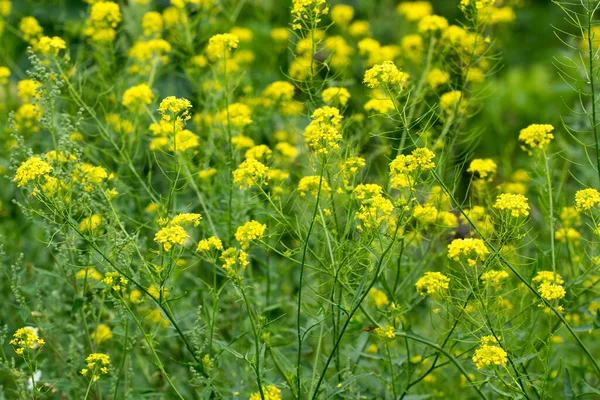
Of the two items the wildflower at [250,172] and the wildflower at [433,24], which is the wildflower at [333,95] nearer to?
the wildflower at [250,172]

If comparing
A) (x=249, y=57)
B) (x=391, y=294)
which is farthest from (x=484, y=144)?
(x=391, y=294)

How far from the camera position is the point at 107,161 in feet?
12.8

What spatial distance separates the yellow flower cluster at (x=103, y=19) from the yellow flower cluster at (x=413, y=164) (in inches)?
73.8

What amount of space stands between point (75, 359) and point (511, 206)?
1.76 meters

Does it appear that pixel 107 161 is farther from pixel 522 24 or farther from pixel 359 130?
pixel 522 24

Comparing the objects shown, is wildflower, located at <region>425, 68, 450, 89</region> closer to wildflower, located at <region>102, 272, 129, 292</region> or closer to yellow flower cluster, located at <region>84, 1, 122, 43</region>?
yellow flower cluster, located at <region>84, 1, 122, 43</region>

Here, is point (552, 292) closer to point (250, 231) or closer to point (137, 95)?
point (250, 231)

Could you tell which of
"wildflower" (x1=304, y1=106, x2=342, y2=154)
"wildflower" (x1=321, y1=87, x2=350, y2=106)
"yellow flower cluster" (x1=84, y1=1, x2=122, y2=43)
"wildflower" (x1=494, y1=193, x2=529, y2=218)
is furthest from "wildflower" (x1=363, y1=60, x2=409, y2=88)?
"yellow flower cluster" (x1=84, y1=1, x2=122, y2=43)

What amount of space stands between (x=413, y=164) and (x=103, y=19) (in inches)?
80.3

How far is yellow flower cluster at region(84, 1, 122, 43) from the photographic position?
3.61 m

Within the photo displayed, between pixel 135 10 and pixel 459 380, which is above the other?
pixel 135 10

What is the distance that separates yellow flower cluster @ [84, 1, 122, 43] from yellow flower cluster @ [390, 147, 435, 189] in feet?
6.15

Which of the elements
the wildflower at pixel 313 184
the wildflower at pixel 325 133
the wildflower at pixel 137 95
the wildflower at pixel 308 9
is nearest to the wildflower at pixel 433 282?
the wildflower at pixel 313 184

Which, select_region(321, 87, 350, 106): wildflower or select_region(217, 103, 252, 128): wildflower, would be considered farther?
select_region(217, 103, 252, 128): wildflower
